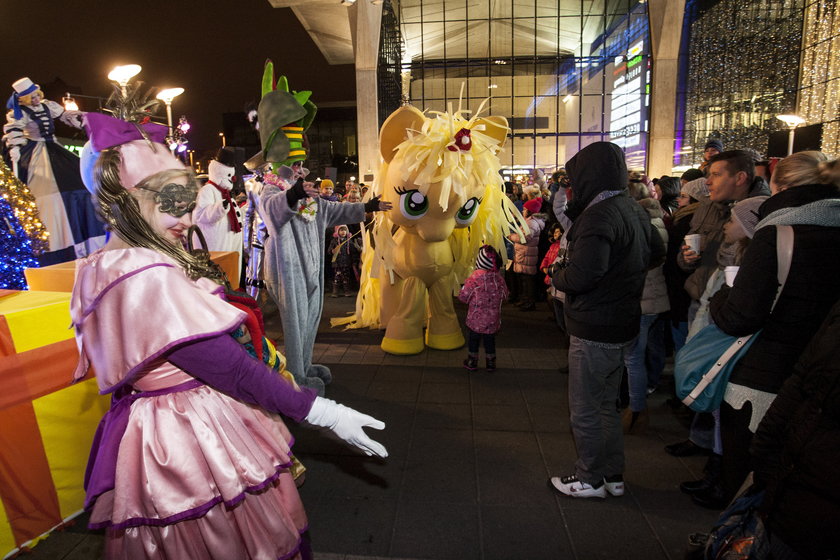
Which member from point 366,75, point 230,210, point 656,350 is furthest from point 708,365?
point 366,75

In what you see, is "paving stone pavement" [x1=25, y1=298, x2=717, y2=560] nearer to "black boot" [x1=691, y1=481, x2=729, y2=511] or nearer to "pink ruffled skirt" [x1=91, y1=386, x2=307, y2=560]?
"black boot" [x1=691, y1=481, x2=729, y2=511]

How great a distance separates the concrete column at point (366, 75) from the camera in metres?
16.8

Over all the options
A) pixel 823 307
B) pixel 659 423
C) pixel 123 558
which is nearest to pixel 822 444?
pixel 823 307

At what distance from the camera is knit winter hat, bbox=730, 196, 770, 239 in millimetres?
2586

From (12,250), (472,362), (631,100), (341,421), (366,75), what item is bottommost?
(472,362)

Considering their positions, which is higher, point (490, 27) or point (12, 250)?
point (490, 27)

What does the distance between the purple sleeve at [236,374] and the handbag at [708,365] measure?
6.19 feet

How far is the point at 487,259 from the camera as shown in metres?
4.80

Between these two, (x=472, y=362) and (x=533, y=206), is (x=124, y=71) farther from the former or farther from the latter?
(x=533, y=206)

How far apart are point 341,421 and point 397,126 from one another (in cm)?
389

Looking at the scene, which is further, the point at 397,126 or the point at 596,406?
the point at 397,126

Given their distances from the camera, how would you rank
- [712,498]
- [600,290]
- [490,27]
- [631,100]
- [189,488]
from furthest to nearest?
[490,27] < [631,100] < [712,498] < [600,290] < [189,488]

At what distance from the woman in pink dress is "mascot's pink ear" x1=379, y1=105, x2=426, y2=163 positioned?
11.5ft


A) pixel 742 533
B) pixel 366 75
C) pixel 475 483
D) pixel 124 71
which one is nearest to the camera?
pixel 742 533
